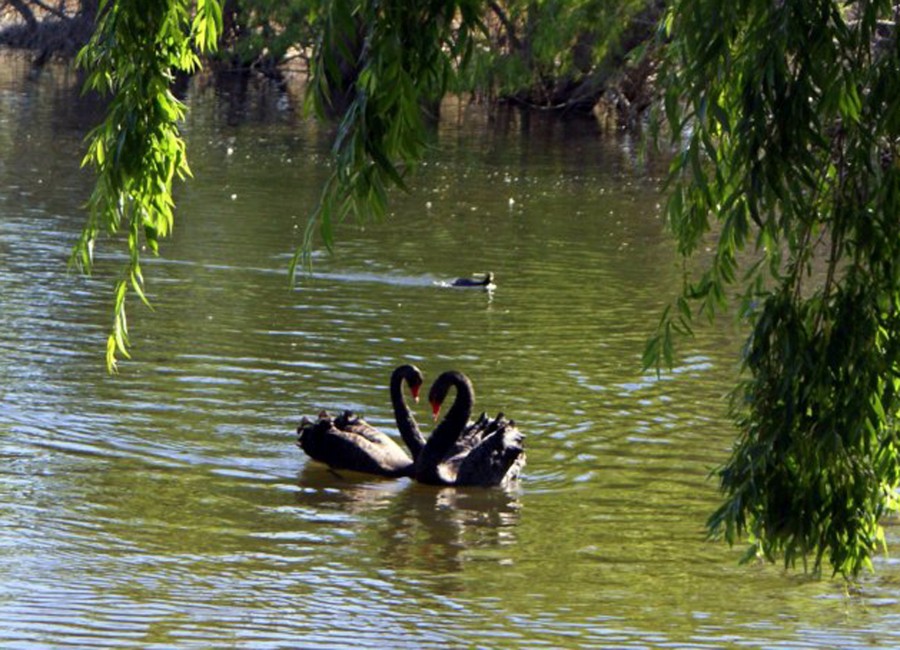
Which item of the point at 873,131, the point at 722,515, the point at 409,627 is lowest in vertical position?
the point at 409,627

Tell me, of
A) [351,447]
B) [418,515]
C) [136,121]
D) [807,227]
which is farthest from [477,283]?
[807,227]

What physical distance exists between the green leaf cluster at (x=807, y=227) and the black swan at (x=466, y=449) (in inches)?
249

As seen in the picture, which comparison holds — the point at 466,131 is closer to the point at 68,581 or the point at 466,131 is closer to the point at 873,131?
the point at 68,581

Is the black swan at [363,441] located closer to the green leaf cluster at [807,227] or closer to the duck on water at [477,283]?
the green leaf cluster at [807,227]

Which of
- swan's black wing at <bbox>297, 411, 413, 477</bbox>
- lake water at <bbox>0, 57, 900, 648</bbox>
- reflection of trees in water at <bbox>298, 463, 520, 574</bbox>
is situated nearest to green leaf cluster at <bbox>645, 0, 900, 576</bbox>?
lake water at <bbox>0, 57, 900, 648</bbox>

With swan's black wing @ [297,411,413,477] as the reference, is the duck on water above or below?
above

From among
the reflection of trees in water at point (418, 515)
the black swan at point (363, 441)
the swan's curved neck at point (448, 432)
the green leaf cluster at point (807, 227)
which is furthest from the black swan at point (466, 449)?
the green leaf cluster at point (807, 227)

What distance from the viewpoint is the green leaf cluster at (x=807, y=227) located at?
19.5ft

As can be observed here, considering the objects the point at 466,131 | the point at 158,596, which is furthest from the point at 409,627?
the point at 466,131

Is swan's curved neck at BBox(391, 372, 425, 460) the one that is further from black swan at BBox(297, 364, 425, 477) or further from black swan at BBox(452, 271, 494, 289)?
black swan at BBox(452, 271, 494, 289)

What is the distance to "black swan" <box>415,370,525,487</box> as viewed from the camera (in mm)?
12992

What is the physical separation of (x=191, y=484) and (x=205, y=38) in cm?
619

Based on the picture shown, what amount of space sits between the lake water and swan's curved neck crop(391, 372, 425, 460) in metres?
0.38

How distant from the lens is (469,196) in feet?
104
